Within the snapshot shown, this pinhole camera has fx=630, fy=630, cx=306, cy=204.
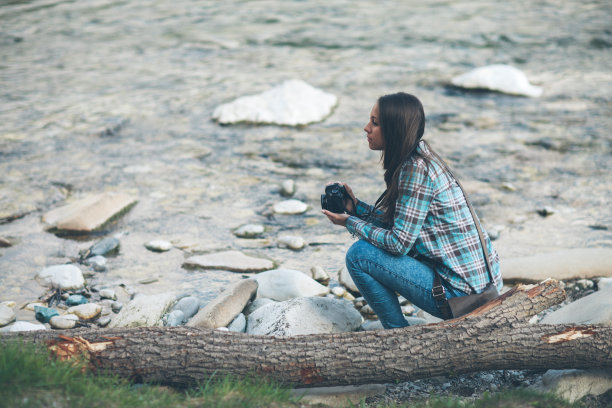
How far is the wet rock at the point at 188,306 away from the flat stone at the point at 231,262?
634 mm

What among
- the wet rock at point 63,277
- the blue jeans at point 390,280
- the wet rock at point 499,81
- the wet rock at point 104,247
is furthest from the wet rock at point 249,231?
the wet rock at point 499,81

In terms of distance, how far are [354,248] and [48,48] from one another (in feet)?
31.9

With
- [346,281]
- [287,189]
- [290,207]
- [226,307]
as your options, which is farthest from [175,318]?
[287,189]

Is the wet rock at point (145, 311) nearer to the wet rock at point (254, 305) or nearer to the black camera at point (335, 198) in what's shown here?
the wet rock at point (254, 305)

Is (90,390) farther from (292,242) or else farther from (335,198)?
(292,242)

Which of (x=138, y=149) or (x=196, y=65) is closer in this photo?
(x=138, y=149)

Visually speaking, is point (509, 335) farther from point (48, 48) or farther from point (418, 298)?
point (48, 48)

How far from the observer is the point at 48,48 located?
11.3 meters

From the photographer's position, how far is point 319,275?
4.56 m

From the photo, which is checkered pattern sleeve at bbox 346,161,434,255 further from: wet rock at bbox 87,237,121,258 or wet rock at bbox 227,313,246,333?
wet rock at bbox 87,237,121,258

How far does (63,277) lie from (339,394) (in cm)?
230

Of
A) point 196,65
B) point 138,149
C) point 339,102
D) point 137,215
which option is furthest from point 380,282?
point 196,65

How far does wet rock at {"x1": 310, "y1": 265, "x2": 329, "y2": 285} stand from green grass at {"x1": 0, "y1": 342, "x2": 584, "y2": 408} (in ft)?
5.33

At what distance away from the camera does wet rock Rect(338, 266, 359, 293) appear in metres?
4.45
